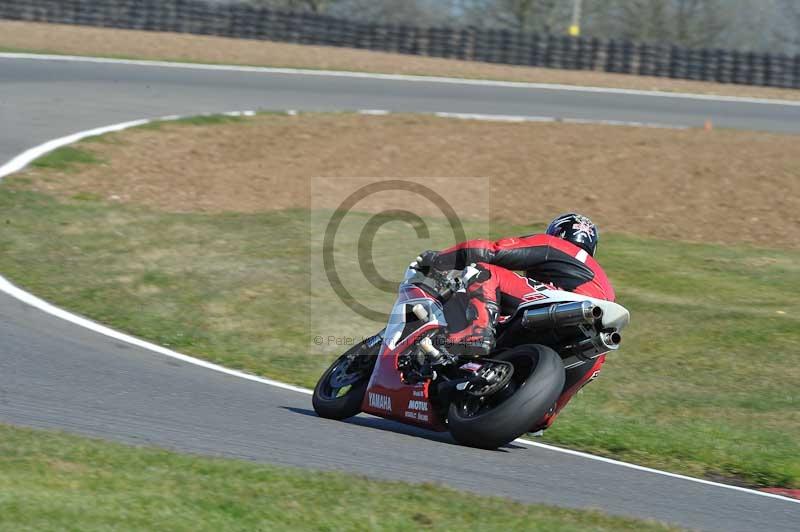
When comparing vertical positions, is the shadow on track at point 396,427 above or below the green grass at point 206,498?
below

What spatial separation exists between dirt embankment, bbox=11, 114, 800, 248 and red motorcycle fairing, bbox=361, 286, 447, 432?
7.63 meters

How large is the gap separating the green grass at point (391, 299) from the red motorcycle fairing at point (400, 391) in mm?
1328

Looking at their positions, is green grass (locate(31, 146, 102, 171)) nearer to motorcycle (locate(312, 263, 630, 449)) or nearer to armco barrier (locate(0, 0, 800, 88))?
motorcycle (locate(312, 263, 630, 449))

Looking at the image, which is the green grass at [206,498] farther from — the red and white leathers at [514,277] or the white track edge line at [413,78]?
the white track edge line at [413,78]

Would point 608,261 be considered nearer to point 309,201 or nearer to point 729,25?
point 309,201

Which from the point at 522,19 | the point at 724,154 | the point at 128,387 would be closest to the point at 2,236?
the point at 128,387

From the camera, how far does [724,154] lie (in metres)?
18.2

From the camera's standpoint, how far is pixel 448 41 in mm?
30938

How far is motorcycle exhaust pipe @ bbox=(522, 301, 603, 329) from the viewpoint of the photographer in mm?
6695

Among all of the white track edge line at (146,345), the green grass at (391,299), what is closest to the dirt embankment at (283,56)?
the white track edge line at (146,345)

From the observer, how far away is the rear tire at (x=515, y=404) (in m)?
6.51

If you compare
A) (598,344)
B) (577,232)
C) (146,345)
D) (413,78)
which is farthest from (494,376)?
(413,78)

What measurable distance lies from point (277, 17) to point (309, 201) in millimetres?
16854

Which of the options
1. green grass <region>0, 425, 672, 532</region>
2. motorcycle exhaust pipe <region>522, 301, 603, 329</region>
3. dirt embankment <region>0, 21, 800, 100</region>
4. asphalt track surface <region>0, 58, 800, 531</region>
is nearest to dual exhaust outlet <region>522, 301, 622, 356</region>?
motorcycle exhaust pipe <region>522, 301, 603, 329</region>
